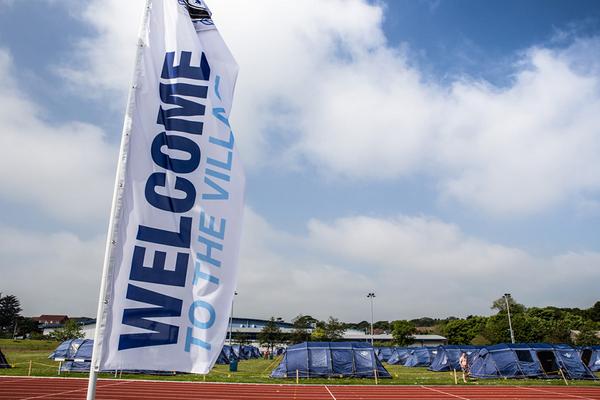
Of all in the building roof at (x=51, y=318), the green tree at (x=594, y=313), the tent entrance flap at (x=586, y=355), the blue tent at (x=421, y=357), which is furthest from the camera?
the building roof at (x=51, y=318)

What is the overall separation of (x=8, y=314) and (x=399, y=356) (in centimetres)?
10228

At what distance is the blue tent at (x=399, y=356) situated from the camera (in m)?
43.0

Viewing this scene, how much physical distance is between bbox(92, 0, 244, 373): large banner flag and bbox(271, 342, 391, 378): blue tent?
20514mm

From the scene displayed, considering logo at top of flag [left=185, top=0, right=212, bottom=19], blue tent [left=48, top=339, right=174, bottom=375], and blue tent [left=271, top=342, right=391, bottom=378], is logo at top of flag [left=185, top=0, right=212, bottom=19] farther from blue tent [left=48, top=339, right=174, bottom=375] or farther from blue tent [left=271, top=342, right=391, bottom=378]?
blue tent [left=48, top=339, right=174, bottom=375]

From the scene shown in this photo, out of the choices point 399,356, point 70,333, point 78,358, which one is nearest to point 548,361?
point 399,356

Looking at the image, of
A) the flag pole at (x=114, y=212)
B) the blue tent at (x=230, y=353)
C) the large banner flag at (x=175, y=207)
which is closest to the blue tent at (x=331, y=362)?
the blue tent at (x=230, y=353)

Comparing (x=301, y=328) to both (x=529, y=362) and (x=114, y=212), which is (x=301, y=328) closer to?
(x=529, y=362)

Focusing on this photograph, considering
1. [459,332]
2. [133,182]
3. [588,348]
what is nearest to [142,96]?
[133,182]

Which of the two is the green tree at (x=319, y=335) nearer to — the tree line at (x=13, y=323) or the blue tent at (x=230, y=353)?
the blue tent at (x=230, y=353)

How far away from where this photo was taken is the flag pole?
3859 millimetres

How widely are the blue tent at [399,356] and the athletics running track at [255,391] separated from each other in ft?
75.7

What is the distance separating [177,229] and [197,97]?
1577mm

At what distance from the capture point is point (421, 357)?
39.2 meters

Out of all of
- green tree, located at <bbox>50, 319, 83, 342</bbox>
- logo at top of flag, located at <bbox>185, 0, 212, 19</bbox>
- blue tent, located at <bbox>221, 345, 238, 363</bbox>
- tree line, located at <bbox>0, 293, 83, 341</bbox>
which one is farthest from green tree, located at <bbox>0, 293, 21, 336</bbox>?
logo at top of flag, located at <bbox>185, 0, 212, 19</bbox>
